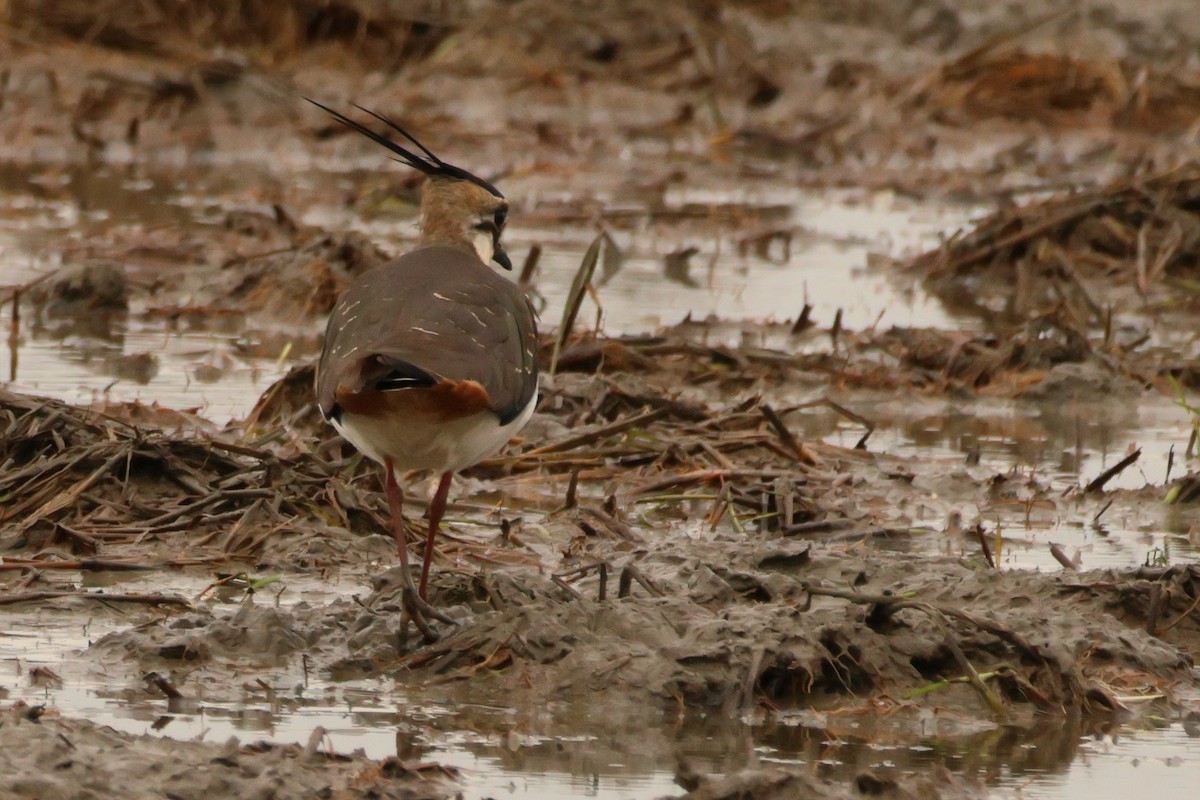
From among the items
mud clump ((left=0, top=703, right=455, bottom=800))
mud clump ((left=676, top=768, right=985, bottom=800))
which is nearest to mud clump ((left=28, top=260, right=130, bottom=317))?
mud clump ((left=0, top=703, right=455, bottom=800))

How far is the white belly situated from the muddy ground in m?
0.33

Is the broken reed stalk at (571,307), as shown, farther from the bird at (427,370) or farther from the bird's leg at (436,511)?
the bird's leg at (436,511)

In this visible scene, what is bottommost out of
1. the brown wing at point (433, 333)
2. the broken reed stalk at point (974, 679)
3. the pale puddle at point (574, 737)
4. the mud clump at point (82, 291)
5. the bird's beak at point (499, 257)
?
the pale puddle at point (574, 737)

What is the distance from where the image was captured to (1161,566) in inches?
236

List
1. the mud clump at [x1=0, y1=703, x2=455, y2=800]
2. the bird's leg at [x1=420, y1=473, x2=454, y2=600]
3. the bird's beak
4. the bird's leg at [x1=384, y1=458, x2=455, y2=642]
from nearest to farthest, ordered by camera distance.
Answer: the mud clump at [x1=0, y1=703, x2=455, y2=800] < the bird's leg at [x1=384, y1=458, x2=455, y2=642] < the bird's leg at [x1=420, y1=473, x2=454, y2=600] < the bird's beak

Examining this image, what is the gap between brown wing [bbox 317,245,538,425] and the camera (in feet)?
16.1

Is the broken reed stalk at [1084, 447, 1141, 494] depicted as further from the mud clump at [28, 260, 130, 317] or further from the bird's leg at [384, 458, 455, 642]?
the mud clump at [28, 260, 130, 317]

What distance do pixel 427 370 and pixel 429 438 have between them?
13.7 inches

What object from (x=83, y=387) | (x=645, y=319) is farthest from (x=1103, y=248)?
(x=83, y=387)

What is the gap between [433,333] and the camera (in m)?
5.12

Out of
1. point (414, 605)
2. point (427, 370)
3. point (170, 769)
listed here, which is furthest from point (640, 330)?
point (170, 769)

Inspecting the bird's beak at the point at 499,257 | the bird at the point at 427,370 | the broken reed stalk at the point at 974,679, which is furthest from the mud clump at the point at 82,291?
the broken reed stalk at the point at 974,679

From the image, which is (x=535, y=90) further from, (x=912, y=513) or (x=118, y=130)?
(x=912, y=513)

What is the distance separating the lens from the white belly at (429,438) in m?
5.13
